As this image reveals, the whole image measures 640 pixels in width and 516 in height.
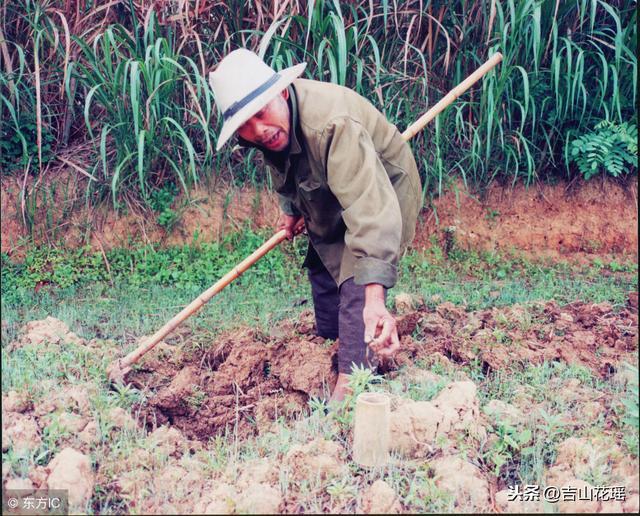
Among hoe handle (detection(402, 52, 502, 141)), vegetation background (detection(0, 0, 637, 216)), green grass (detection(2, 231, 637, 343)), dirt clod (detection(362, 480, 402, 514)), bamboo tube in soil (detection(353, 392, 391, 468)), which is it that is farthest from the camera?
vegetation background (detection(0, 0, 637, 216))

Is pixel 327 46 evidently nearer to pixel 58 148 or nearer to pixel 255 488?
pixel 58 148

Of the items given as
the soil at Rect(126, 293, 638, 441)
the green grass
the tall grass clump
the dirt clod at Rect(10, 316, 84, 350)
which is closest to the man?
the soil at Rect(126, 293, 638, 441)

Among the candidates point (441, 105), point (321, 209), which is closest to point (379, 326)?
point (321, 209)

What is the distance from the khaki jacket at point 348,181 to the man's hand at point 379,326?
1.7 inches

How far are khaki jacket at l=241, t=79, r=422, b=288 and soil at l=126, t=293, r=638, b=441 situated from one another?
425 mm

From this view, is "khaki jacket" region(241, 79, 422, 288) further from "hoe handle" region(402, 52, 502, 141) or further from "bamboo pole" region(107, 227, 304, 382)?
"bamboo pole" region(107, 227, 304, 382)

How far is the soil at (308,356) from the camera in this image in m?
2.42

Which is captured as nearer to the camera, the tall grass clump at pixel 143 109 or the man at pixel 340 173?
the man at pixel 340 173

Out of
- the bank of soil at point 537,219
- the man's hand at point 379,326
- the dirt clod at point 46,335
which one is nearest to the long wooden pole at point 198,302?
the dirt clod at point 46,335

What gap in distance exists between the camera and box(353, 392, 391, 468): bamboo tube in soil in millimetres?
1796

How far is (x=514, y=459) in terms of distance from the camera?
195cm

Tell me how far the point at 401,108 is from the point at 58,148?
216 cm

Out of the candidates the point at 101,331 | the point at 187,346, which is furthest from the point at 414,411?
the point at 101,331

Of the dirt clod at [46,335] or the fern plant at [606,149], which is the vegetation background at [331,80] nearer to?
the fern plant at [606,149]
